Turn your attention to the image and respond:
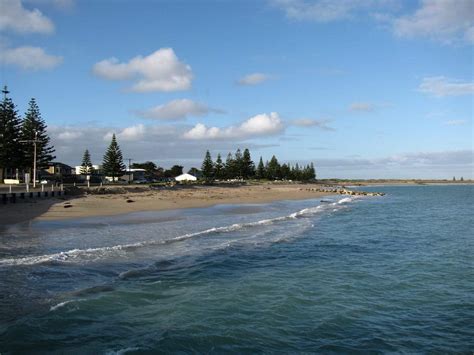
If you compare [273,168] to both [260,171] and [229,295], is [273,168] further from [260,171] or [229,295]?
[229,295]

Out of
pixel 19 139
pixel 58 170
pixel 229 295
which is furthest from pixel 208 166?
pixel 229 295

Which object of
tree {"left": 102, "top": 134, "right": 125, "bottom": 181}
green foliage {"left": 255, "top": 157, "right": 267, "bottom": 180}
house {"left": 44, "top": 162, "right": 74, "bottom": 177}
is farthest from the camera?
green foliage {"left": 255, "top": 157, "right": 267, "bottom": 180}

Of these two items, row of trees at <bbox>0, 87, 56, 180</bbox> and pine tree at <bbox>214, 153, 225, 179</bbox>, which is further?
pine tree at <bbox>214, 153, 225, 179</bbox>

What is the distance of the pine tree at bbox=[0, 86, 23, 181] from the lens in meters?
58.6

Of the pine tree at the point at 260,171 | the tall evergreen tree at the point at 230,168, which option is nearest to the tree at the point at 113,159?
the tall evergreen tree at the point at 230,168

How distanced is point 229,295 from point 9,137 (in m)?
58.8

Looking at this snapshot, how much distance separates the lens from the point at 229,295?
1021cm

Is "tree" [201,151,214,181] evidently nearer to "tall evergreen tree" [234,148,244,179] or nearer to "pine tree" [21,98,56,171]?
"tall evergreen tree" [234,148,244,179]

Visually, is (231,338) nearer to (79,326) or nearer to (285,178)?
(79,326)

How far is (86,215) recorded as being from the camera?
94.5 ft

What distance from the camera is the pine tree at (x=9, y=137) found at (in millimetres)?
58625

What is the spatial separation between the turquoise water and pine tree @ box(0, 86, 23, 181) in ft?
151

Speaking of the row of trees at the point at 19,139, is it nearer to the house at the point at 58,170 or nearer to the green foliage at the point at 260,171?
the house at the point at 58,170

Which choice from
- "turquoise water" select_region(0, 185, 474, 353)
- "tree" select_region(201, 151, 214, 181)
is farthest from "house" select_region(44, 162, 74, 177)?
"turquoise water" select_region(0, 185, 474, 353)
